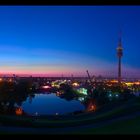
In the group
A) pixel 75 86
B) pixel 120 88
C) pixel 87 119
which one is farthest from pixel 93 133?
pixel 120 88

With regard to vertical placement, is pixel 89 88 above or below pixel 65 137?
above

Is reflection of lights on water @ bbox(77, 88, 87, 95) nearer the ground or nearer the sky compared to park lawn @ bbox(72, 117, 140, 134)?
nearer the sky

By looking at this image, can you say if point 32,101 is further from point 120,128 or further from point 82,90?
point 120,128

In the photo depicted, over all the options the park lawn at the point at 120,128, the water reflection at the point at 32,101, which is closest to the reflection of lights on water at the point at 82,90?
the water reflection at the point at 32,101

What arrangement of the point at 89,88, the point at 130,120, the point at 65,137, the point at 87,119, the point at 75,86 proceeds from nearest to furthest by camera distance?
the point at 65,137 < the point at 130,120 < the point at 87,119 < the point at 75,86 < the point at 89,88

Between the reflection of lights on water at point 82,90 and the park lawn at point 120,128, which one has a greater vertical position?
the reflection of lights on water at point 82,90

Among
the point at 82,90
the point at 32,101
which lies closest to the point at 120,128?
the point at 82,90

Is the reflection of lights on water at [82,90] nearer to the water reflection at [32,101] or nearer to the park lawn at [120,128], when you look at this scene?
the water reflection at [32,101]

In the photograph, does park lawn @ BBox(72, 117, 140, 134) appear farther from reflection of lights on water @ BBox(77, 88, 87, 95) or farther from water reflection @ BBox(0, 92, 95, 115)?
water reflection @ BBox(0, 92, 95, 115)

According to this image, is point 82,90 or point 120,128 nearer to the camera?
point 120,128

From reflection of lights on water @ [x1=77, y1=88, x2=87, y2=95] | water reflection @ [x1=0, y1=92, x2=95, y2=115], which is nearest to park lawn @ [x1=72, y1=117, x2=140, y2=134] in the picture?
reflection of lights on water @ [x1=77, y1=88, x2=87, y2=95]
